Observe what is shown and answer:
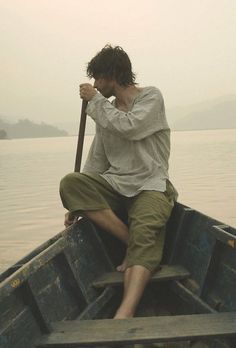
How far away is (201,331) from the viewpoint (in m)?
2.62

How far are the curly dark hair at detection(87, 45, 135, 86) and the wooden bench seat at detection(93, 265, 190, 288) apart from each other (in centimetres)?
163

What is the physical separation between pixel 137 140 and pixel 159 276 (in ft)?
3.69

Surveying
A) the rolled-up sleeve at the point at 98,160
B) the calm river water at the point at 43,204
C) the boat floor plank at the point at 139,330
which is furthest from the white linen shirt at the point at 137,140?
the calm river water at the point at 43,204

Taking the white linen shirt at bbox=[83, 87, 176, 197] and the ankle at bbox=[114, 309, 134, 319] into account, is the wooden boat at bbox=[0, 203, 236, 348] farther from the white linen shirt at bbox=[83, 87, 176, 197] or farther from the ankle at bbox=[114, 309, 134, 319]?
the white linen shirt at bbox=[83, 87, 176, 197]

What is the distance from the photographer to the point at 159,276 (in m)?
3.76

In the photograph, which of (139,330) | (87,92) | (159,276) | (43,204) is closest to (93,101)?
(87,92)

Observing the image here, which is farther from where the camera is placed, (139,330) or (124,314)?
(124,314)

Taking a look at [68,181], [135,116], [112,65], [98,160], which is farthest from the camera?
[98,160]

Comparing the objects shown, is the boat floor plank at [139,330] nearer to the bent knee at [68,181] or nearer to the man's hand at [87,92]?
the bent knee at [68,181]

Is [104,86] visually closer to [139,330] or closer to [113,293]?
[113,293]

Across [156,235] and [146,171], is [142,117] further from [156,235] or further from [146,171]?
[156,235]

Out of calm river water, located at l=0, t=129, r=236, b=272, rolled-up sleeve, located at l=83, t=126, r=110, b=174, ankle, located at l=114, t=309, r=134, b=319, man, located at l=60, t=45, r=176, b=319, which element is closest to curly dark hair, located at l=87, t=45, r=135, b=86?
man, located at l=60, t=45, r=176, b=319

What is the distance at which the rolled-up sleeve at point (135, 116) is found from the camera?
3.91 metres

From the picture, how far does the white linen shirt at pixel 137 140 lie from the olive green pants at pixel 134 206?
4.1 inches
